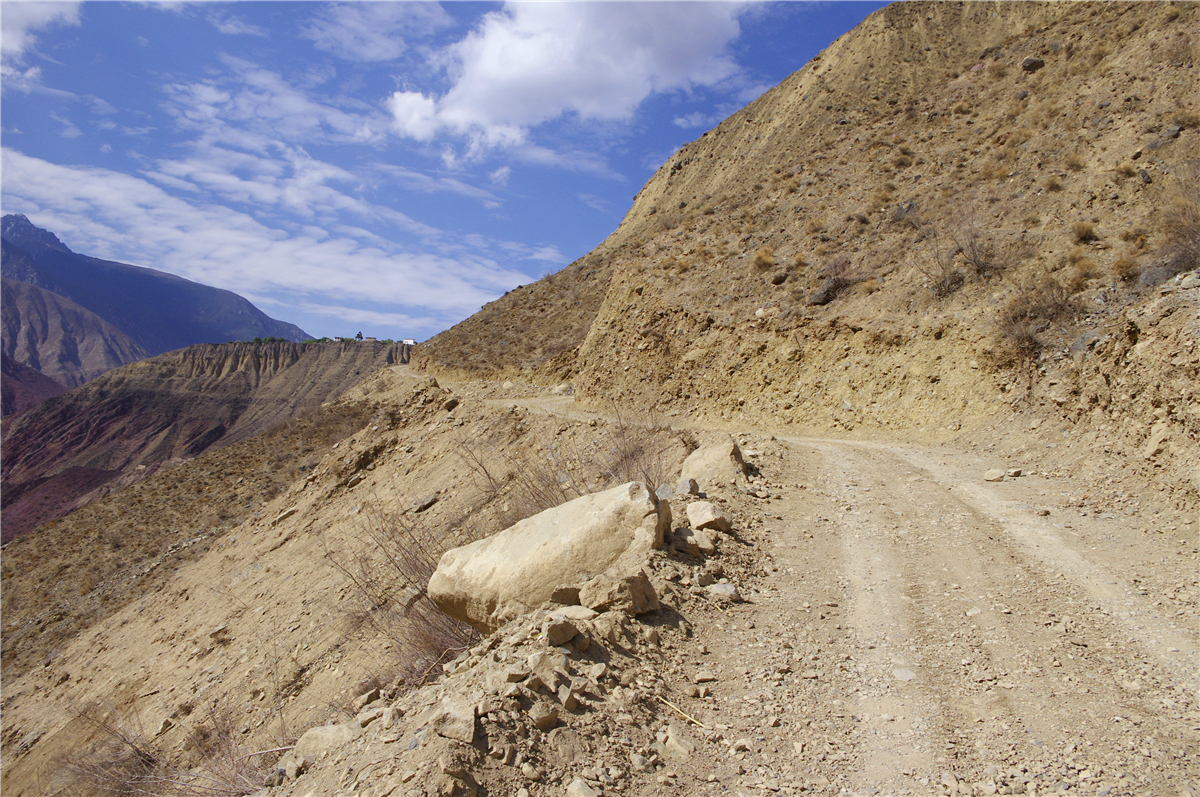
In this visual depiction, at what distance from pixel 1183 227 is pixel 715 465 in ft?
28.4

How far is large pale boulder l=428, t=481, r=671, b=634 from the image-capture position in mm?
4391

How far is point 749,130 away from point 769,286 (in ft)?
92.3

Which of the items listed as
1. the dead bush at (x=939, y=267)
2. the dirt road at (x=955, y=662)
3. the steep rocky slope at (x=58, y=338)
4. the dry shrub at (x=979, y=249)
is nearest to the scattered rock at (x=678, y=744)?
the dirt road at (x=955, y=662)

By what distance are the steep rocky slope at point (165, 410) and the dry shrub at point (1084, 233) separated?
6079 centimetres

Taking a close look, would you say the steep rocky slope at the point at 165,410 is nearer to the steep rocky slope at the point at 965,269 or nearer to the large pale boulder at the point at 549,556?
the steep rocky slope at the point at 965,269

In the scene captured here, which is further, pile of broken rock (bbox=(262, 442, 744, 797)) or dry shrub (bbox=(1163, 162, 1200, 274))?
dry shrub (bbox=(1163, 162, 1200, 274))

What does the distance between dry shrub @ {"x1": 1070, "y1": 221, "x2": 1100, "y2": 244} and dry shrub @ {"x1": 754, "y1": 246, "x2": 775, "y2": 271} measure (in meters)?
6.96

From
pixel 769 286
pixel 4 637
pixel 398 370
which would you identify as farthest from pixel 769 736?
pixel 398 370

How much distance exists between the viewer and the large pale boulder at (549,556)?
439 centimetres

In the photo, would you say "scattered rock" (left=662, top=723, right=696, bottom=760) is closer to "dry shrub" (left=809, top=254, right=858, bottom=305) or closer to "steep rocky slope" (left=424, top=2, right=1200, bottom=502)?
"steep rocky slope" (left=424, top=2, right=1200, bottom=502)

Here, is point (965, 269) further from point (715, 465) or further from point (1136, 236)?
point (715, 465)

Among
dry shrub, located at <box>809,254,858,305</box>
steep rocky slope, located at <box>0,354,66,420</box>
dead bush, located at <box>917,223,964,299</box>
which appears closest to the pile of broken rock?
dead bush, located at <box>917,223,964,299</box>

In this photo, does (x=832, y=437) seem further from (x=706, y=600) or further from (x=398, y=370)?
(x=398, y=370)

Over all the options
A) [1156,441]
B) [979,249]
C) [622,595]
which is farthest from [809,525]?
[979,249]
